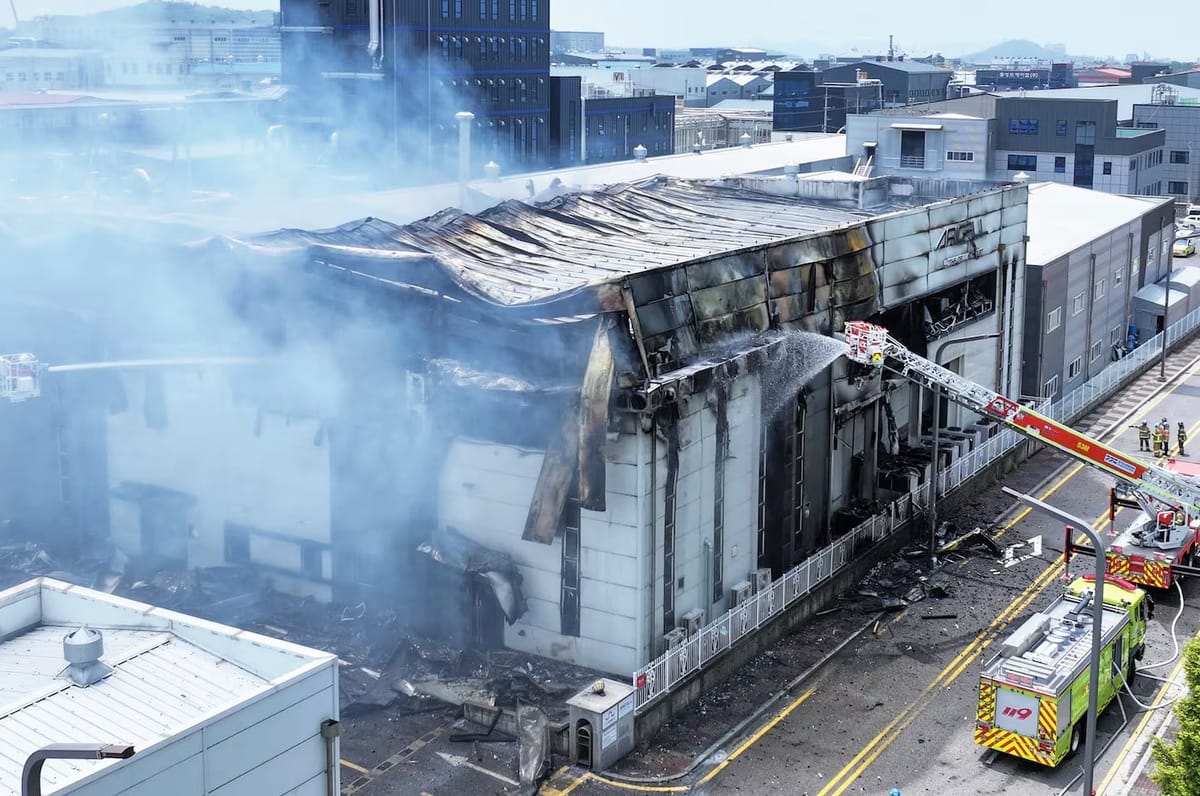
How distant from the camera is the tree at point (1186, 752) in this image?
1747 cm

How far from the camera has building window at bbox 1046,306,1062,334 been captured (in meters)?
43.2

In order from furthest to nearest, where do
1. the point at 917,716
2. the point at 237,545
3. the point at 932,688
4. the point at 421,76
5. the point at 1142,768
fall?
the point at 421,76
the point at 237,545
the point at 932,688
the point at 917,716
the point at 1142,768

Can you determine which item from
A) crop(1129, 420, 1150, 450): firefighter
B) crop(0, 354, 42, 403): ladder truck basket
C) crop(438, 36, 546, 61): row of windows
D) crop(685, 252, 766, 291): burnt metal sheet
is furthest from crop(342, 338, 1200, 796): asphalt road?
crop(438, 36, 546, 61): row of windows

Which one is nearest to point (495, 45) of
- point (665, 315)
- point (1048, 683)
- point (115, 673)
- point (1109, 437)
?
point (1109, 437)

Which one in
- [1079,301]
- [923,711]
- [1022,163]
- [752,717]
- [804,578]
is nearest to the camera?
[752,717]

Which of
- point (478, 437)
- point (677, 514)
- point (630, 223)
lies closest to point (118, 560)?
point (478, 437)

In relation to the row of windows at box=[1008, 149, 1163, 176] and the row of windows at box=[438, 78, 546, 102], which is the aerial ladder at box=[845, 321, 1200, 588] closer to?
the row of windows at box=[438, 78, 546, 102]

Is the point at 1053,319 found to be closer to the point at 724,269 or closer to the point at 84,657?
the point at 724,269

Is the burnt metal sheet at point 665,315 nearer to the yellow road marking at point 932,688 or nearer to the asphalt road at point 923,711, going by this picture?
the asphalt road at point 923,711

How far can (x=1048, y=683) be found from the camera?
21.3m

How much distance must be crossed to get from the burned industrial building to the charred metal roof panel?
0.46ft

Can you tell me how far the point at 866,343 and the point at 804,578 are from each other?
16.7ft

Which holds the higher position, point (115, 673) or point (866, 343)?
point (866, 343)

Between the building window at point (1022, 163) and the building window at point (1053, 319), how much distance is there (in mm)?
33982
